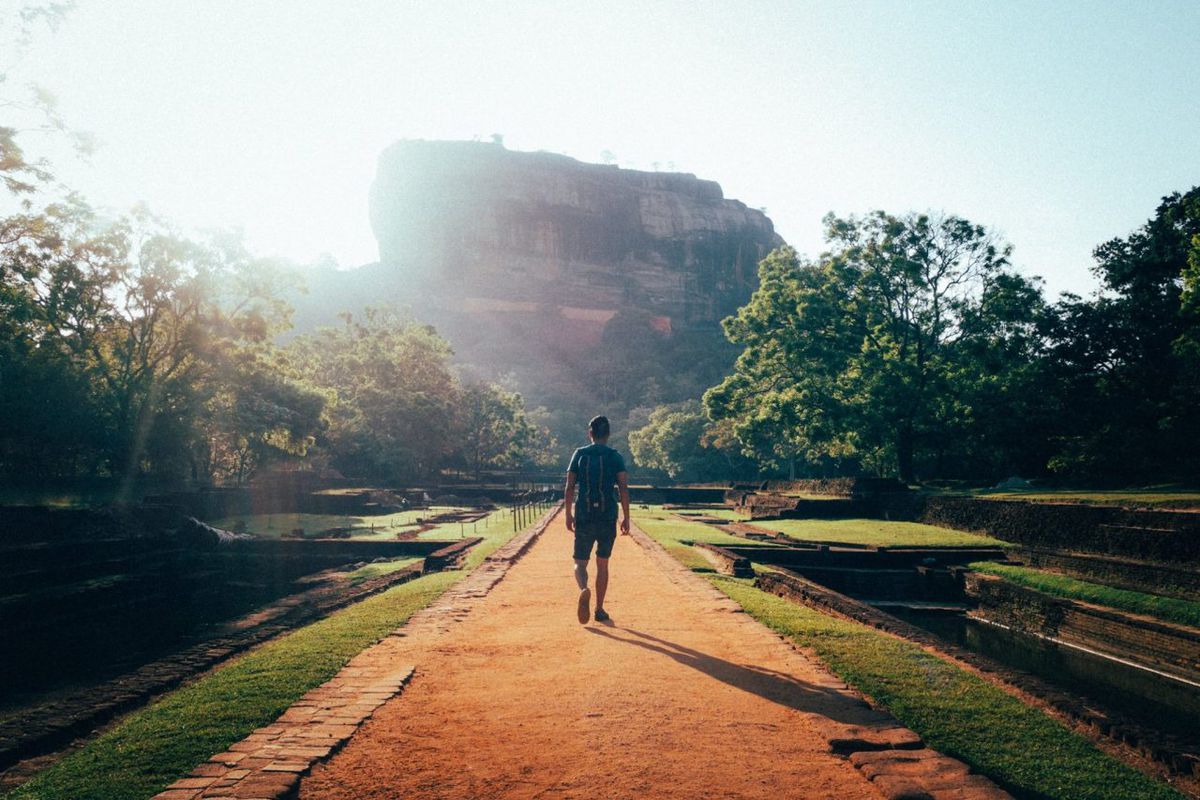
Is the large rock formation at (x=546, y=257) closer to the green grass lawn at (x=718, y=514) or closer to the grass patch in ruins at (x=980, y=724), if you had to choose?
the green grass lawn at (x=718, y=514)

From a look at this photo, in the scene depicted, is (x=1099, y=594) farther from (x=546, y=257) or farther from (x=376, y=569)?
(x=546, y=257)

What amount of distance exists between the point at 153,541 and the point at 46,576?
15.8 ft

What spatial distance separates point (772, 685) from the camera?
4953 millimetres

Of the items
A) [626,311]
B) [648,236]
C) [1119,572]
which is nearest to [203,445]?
[1119,572]

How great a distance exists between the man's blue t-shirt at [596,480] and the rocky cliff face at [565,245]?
13569cm

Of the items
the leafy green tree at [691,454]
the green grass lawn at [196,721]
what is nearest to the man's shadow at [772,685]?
the green grass lawn at [196,721]

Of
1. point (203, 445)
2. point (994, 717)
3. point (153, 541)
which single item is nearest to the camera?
point (994, 717)

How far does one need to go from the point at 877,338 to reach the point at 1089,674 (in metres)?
19.3

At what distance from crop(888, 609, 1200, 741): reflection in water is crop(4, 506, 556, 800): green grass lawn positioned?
629cm

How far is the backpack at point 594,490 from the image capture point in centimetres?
699

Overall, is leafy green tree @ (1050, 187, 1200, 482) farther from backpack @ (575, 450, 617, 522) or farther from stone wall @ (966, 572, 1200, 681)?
backpack @ (575, 450, 617, 522)

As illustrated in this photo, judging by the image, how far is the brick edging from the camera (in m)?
3.22

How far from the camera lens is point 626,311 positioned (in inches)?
5581

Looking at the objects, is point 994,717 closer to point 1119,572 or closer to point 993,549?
point 1119,572
